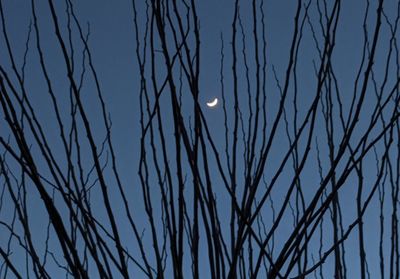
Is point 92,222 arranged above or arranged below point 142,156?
below

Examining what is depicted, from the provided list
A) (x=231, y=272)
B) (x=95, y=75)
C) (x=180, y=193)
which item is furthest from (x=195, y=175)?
(x=95, y=75)

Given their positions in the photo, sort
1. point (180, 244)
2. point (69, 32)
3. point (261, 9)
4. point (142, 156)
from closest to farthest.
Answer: point (180, 244) < point (142, 156) < point (69, 32) < point (261, 9)

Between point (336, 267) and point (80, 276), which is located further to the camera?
point (336, 267)

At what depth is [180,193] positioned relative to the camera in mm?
764

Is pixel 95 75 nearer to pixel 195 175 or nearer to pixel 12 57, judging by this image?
pixel 12 57

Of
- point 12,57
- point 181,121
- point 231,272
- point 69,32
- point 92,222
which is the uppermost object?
point 69,32

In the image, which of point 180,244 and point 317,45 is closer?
point 180,244

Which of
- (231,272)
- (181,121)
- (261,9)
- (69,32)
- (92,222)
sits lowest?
(231,272)

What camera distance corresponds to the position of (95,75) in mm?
1008

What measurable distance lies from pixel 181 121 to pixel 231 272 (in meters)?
0.24

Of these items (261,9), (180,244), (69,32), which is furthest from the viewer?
(261,9)

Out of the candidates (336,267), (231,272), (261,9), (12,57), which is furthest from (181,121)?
(261,9)

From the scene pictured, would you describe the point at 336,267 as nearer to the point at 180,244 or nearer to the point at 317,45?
the point at 180,244

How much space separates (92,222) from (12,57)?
35 centimetres
